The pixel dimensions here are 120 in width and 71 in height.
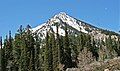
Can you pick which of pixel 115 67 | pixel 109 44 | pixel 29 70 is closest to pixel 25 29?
pixel 29 70

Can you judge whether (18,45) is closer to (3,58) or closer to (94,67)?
(3,58)

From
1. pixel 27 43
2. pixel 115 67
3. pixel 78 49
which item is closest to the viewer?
pixel 115 67

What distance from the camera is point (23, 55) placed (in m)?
120

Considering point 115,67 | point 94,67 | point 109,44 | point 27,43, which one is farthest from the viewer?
point 109,44

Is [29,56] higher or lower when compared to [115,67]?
higher

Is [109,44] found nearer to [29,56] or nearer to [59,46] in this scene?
[59,46]

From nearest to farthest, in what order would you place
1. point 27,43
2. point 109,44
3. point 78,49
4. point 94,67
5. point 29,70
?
point 94,67 < point 29,70 < point 27,43 < point 78,49 < point 109,44

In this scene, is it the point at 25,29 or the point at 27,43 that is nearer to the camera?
the point at 27,43

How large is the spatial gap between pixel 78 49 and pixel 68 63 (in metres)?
25.6

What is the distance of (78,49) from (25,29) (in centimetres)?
3862

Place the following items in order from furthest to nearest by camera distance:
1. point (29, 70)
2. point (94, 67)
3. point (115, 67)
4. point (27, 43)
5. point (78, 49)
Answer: point (78, 49)
point (27, 43)
point (29, 70)
point (94, 67)
point (115, 67)

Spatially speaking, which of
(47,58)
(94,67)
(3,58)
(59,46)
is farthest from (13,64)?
(94,67)

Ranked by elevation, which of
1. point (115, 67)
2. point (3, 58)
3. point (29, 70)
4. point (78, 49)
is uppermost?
point (78, 49)

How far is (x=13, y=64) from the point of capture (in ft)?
407
